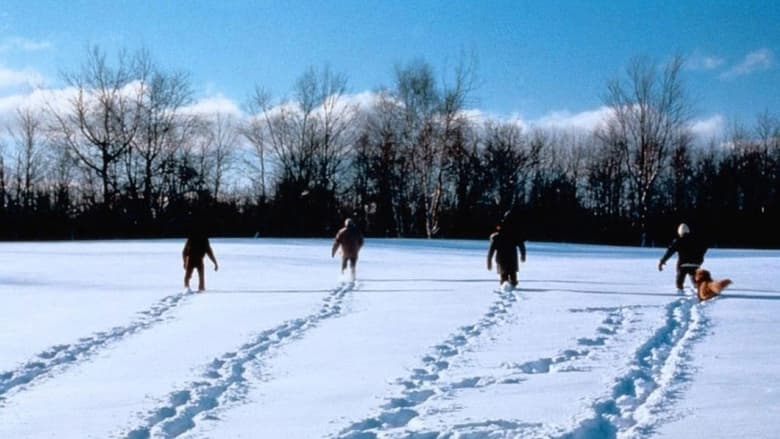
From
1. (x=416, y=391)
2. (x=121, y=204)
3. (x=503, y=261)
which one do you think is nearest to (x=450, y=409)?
(x=416, y=391)

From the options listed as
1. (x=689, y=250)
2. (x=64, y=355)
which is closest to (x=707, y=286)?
(x=689, y=250)

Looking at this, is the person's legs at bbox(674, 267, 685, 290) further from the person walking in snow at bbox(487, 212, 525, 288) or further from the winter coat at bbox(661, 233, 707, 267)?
the person walking in snow at bbox(487, 212, 525, 288)

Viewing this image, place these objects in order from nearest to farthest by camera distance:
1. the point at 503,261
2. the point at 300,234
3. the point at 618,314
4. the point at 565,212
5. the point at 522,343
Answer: the point at 522,343
the point at 618,314
the point at 503,261
the point at 300,234
the point at 565,212

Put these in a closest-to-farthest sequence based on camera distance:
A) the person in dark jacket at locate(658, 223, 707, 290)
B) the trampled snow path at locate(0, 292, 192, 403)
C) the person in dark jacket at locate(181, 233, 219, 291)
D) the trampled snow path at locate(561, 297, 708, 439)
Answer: the trampled snow path at locate(561, 297, 708, 439), the trampled snow path at locate(0, 292, 192, 403), the person in dark jacket at locate(658, 223, 707, 290), the person in dark jacket at locate(181, 233, 219, 291)

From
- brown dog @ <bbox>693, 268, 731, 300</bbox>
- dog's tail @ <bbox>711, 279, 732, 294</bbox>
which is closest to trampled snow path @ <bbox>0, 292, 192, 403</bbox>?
brown dog @ <bbox>693, 268, 731, 300</bbox>

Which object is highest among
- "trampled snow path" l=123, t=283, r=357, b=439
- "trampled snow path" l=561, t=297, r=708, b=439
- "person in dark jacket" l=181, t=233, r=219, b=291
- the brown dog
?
"person in dark jacket" l=181, t=233, r=219, b=291

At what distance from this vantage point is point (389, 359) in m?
9.78

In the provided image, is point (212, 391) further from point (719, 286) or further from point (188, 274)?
point (719, 286)

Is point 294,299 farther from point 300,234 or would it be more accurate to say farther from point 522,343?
point 300,234

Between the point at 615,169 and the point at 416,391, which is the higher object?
the point at 615,169

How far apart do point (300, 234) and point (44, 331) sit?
4231 cm

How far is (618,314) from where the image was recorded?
44.0ft

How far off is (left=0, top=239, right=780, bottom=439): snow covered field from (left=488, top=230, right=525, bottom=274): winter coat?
2.04 feet

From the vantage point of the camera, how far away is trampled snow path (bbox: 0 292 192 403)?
9.01 metres
